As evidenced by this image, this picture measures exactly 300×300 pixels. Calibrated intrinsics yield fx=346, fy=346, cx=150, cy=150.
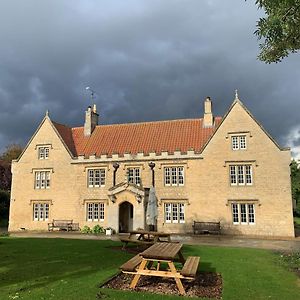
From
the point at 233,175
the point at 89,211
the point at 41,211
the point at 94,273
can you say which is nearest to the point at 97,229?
the point at 89,211

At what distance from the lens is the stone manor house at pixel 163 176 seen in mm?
31000

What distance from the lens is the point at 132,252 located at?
1812 centimetres

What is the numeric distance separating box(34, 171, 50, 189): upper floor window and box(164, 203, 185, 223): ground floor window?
13.3m

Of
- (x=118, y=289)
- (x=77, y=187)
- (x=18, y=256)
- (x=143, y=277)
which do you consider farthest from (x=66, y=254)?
(x=77, y=187)

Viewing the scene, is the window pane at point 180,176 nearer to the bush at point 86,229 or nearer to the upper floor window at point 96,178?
the upper floor window at point 96,178

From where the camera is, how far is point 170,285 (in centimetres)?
1068

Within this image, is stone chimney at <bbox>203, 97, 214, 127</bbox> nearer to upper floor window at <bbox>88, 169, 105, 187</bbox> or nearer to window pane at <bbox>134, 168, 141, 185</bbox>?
window pane at <bbox>134, 168, 141, 185</bbox>

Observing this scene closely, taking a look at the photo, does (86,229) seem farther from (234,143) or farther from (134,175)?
(234,143)

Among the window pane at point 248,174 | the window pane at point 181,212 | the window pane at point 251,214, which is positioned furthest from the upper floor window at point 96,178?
the window pane at point 251,214

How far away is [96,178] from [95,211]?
131 inches

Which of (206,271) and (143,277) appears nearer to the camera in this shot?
(143,277)

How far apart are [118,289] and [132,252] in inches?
322

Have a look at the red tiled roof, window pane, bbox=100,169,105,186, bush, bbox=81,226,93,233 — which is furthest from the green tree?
bush, bbox=81,226,93,233

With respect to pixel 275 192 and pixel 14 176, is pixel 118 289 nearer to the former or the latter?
pixel 275 192
